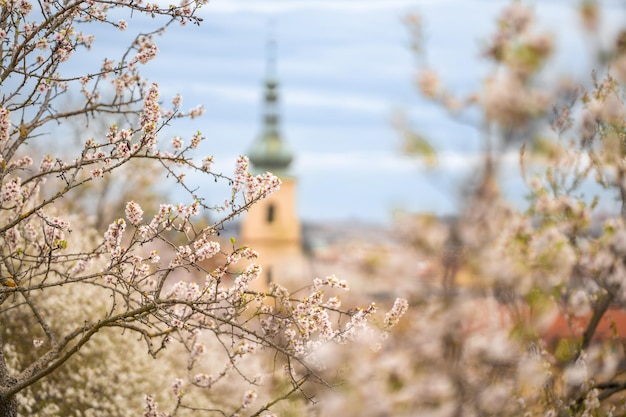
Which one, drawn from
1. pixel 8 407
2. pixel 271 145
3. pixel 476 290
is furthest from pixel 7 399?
pixel 271 145

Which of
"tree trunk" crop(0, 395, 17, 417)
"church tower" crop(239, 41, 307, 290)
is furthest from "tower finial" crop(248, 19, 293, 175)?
"tree trunk" crop(0, 395, 17, 417)

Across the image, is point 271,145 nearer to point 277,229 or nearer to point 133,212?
point 277,229

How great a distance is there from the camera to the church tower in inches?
2244

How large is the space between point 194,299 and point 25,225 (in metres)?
2.29

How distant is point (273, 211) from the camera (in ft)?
204

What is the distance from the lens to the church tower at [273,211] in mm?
57000

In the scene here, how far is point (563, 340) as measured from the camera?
7609mm

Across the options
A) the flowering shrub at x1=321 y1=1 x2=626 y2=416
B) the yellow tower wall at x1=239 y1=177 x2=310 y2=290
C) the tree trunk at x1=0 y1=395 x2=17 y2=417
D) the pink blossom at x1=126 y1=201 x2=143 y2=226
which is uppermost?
the yellow tower wall at x1=239 y1=177 x2=310 y2=290

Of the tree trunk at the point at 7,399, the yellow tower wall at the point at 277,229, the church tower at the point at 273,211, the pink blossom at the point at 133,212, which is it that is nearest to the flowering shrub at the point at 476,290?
the pink blossom at the point at 133,212

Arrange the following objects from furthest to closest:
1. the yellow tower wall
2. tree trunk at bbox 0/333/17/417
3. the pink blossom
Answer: the yellow tower wall, tree trunk at bbox 0/333/17/417, the pink blossom

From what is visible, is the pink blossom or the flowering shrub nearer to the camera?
the flowering shrub

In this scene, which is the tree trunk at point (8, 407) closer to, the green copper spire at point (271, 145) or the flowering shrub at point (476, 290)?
the flowering shrub at point (476, 290)

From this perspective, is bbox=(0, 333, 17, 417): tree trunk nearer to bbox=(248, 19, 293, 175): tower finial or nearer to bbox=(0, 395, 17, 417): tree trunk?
bbox=(0, 395, 17, 417): tree trunk

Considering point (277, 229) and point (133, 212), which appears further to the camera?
point (277, 229)
